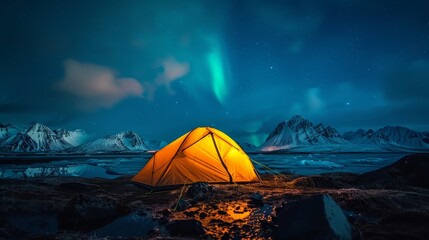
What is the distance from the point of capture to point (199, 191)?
381 inches

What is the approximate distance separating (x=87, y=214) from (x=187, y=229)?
2.78 m

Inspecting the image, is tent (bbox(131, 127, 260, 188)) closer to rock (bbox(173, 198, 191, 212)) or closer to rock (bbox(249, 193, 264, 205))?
rock (bbox(249, 193, 264, 205))

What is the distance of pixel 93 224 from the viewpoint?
261 inches

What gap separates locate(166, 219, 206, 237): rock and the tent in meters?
6.51

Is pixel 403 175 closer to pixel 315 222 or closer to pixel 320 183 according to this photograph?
pixel 320 183

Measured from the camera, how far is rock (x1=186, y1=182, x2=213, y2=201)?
30.6 feet

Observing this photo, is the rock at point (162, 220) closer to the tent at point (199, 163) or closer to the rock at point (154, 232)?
the rock at point (154, 232)

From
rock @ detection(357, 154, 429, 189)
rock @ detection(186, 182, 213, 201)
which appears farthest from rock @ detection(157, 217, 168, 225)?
rock @ detection(357, 154, 429, 189)

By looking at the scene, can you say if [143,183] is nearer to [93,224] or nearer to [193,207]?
[193,207]

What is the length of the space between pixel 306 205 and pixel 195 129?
10.3 metres

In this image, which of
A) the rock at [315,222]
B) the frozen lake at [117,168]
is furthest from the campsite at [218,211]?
the frozen lake at [117,168]

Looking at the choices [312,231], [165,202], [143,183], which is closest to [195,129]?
[143,183]

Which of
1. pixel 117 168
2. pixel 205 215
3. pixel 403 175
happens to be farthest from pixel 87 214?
pixel 117 168

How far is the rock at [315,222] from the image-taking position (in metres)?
4.35
